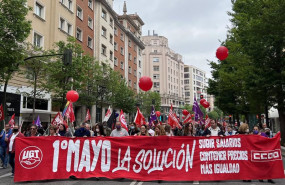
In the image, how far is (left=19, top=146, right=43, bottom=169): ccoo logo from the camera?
8055mm

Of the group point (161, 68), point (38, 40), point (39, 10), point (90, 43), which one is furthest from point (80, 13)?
point (161, 68)

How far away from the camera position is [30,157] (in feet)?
26.7

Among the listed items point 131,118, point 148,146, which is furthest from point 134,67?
point 148,146

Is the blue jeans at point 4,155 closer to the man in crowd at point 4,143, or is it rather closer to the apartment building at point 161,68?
the man in crowd at point 4,143

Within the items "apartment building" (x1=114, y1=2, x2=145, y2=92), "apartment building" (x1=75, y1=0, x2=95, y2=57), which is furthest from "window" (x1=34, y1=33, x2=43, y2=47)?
"apartment building" (x1=114, y1=2, x2=145, y2=92)

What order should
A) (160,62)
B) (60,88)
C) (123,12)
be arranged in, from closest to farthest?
(60,88) < (123,12) < (160,62)

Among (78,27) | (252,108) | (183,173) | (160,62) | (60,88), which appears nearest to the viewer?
(183,173)

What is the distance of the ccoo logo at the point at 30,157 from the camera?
8.05 m

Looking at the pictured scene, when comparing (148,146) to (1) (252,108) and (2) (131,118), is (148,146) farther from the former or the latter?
(2) (131,118)

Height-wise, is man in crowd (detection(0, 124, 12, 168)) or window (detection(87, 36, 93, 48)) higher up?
window (detection(87, 36, 93, 48))

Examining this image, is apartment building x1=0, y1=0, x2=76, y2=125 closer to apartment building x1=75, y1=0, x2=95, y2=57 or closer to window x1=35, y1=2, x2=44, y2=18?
window x1=35, y1=2, x2=44, y2=18

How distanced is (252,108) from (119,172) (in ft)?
69.3

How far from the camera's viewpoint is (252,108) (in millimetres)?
26047

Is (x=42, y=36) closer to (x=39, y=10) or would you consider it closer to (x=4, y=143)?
(x=39, y=10)
